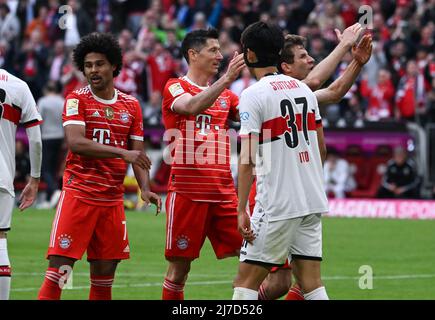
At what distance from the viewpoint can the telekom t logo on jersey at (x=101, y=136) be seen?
1052 centimetres

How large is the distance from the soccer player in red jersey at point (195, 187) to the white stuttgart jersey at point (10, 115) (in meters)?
1.33

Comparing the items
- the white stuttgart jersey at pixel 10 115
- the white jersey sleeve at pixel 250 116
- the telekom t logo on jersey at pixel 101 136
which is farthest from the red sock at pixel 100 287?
the white jersey sleeve at pixel 250 116

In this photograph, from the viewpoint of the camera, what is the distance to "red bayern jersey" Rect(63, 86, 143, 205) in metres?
10.5

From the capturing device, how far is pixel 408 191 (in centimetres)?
2445

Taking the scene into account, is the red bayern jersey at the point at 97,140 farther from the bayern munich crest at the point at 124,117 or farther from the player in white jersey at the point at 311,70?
the player in white jersey at the point at 311,70

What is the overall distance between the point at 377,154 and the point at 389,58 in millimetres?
3114

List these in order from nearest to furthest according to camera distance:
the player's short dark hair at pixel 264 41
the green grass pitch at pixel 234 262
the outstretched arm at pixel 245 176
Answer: the outstretched arm at pixel 245 176
the player's short dark hair at pixel 264 41
the green grass pitch at pixel 234 262

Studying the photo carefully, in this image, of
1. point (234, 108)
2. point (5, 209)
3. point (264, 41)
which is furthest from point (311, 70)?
point (5, 209)

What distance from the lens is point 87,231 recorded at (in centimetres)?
1041

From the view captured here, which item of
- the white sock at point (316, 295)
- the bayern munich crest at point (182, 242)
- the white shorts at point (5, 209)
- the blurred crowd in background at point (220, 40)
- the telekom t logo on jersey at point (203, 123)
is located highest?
the blurred crowd in background at point (220, 40)

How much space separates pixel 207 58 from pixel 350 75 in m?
1.43

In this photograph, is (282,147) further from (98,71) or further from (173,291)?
(173,291)

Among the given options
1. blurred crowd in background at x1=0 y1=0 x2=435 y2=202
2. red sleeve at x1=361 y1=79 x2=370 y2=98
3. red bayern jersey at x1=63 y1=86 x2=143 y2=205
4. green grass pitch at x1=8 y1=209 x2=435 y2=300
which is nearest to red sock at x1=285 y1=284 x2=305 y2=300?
red bayern jersey at x1=63 y1=86 x2=143 y2=205
